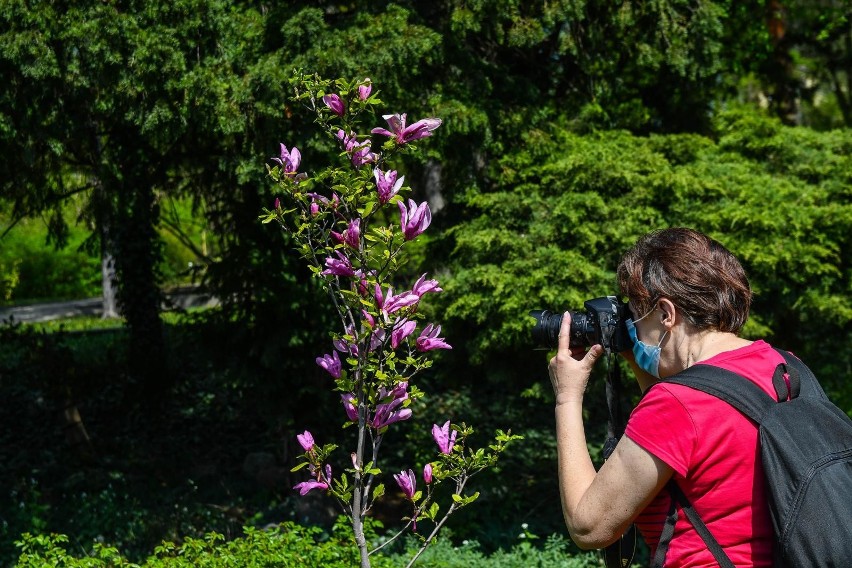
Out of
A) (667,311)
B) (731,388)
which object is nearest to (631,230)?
(667,311)

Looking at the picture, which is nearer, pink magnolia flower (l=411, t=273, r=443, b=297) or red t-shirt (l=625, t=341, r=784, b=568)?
red t-shirt (l=625, t=341, r=784, b=568)

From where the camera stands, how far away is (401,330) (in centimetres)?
285

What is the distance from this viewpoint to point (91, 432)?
948 centimetres

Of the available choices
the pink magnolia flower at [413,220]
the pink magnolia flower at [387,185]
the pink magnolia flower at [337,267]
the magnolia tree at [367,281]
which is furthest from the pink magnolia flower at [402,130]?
the pink magnolia flower at [337,267]

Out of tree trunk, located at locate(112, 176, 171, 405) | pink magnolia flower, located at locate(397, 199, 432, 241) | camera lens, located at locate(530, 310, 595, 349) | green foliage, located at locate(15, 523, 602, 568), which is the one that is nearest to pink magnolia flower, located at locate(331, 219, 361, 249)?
pink magnolia flower, located at locate(397, 199, 432, 241)

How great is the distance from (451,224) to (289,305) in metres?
1.37

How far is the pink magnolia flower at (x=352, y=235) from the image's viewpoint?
2795 millimetres

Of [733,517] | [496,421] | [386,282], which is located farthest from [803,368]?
[496,421]

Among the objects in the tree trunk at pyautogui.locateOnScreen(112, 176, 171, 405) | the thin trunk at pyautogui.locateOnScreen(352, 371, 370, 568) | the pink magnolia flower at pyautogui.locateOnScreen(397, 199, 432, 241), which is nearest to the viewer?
the pink magnolia flower at pyautogui.locateOnScreen(397, 199, 432, 241)

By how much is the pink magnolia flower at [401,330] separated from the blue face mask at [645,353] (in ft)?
2.84

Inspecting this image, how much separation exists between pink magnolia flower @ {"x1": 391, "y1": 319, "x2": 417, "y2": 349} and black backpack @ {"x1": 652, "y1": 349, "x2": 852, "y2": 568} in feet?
3.65

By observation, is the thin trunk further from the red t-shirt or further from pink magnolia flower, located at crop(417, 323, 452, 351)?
the red t-shirt

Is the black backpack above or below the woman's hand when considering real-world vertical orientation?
below

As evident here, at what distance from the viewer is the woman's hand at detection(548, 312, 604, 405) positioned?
2070mm
